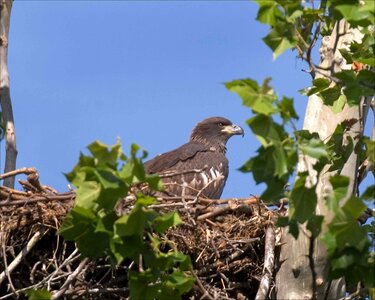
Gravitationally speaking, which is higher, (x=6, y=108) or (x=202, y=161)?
(x=202, y=161)

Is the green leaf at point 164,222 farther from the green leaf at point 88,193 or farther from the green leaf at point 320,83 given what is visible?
the green leaf at point 320,83

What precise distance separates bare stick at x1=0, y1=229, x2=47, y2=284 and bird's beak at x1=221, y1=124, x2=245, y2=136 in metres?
5.63

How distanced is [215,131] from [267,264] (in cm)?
596

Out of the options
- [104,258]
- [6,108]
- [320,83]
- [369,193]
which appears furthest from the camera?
[6,108]

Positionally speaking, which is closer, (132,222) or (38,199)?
(132,222)

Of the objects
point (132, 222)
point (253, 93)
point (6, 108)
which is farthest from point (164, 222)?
point (6, 108)

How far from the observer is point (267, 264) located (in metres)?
9.32

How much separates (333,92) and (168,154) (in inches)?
194

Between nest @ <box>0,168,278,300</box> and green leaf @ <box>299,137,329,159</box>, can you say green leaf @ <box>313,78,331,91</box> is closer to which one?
nest @ <box>0,168,278,300</box>

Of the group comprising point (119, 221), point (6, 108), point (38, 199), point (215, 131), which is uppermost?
point (215, 131)

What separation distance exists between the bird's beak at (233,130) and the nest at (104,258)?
4.76 m

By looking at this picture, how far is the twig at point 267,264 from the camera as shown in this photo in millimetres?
8805

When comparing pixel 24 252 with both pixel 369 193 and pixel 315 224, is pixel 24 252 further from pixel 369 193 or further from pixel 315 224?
pixel 369 193

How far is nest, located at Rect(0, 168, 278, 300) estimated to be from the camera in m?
9.58
